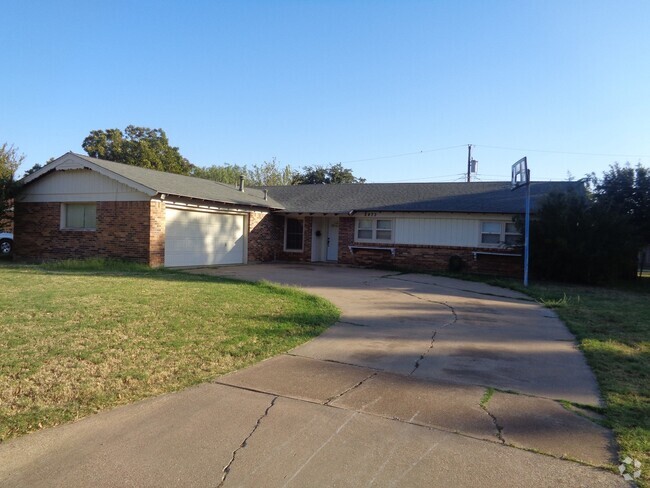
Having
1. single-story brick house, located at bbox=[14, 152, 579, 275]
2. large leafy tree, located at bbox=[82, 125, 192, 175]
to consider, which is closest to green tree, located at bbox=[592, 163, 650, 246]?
single-story brick house, located at bbox=[14, 152, 579, 275]

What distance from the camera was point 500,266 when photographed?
18.5 m

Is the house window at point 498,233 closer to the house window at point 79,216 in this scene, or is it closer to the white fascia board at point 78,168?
the white fascia board at point 78,168

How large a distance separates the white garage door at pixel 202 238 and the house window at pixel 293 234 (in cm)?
319

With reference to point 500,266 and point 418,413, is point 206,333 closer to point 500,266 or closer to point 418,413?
point 418,413

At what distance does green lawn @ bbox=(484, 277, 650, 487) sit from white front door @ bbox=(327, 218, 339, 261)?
10094mm

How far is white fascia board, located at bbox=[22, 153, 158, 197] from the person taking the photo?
51.9ft

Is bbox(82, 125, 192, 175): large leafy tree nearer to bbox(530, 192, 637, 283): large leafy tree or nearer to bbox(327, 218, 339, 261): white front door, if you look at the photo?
bbox(327, 218, 339, 261): white front door

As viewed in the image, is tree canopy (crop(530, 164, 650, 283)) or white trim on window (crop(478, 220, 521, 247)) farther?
white trim on window (crop(478, 220, 521, 247))

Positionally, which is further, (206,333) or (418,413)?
(206,333)

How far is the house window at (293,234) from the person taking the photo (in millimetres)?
23047

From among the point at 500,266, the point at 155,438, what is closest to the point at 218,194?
the point at 500,266

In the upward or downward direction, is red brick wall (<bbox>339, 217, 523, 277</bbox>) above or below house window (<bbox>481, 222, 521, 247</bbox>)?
below

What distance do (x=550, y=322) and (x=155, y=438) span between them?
7622 mm

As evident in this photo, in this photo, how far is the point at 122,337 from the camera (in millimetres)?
6254
